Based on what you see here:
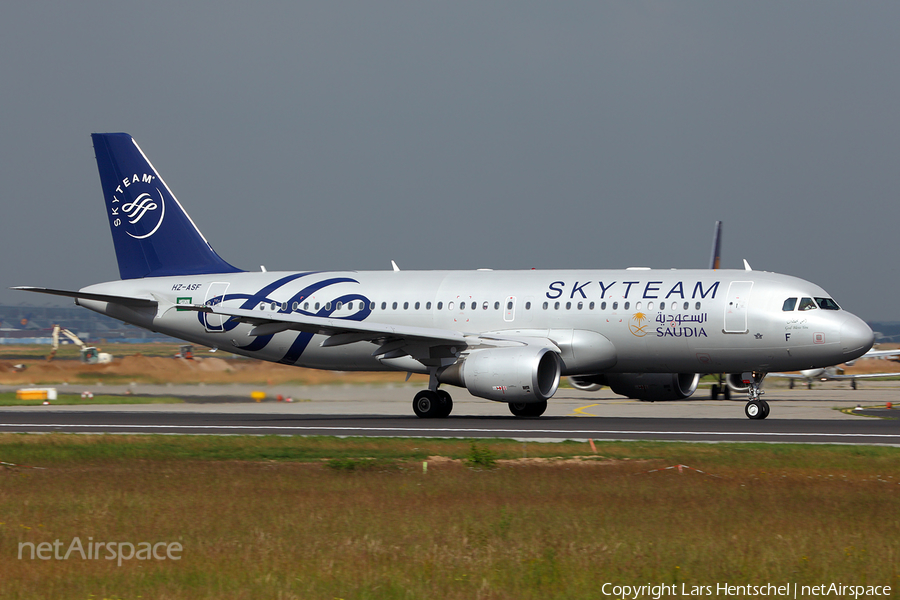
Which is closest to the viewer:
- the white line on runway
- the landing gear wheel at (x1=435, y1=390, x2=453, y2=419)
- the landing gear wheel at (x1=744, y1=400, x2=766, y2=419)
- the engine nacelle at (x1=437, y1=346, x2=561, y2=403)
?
the white line on runway

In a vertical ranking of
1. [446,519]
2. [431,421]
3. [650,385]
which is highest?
[650,385]

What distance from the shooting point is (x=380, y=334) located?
29.2 meters

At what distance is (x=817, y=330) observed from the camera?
90.2ft

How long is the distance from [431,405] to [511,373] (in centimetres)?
371

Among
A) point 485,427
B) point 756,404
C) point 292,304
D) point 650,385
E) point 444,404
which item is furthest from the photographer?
point 292,304

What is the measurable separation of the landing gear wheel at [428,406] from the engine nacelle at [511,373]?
176cm

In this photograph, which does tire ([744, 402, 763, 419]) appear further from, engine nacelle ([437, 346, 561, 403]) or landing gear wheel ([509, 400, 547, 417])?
landing gear wheel ([509, 400, 547, 417])

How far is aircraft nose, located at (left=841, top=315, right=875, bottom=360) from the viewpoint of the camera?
27.3 m

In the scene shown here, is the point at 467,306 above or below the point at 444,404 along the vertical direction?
above

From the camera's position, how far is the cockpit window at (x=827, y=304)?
2805 centimetres

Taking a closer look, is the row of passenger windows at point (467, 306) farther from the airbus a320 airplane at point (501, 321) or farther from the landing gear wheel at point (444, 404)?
the landing gear wheel at point (444, 404)

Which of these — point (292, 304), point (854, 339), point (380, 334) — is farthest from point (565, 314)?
point (292, 304)

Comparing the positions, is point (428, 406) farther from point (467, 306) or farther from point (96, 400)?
point (96, 400)

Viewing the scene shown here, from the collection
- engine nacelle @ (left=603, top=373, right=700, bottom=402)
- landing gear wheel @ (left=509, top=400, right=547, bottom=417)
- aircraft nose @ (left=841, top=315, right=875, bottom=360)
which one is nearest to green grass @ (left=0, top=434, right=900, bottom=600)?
aircraft nose @ (left=841, top=315, right=875, bottom=360)
